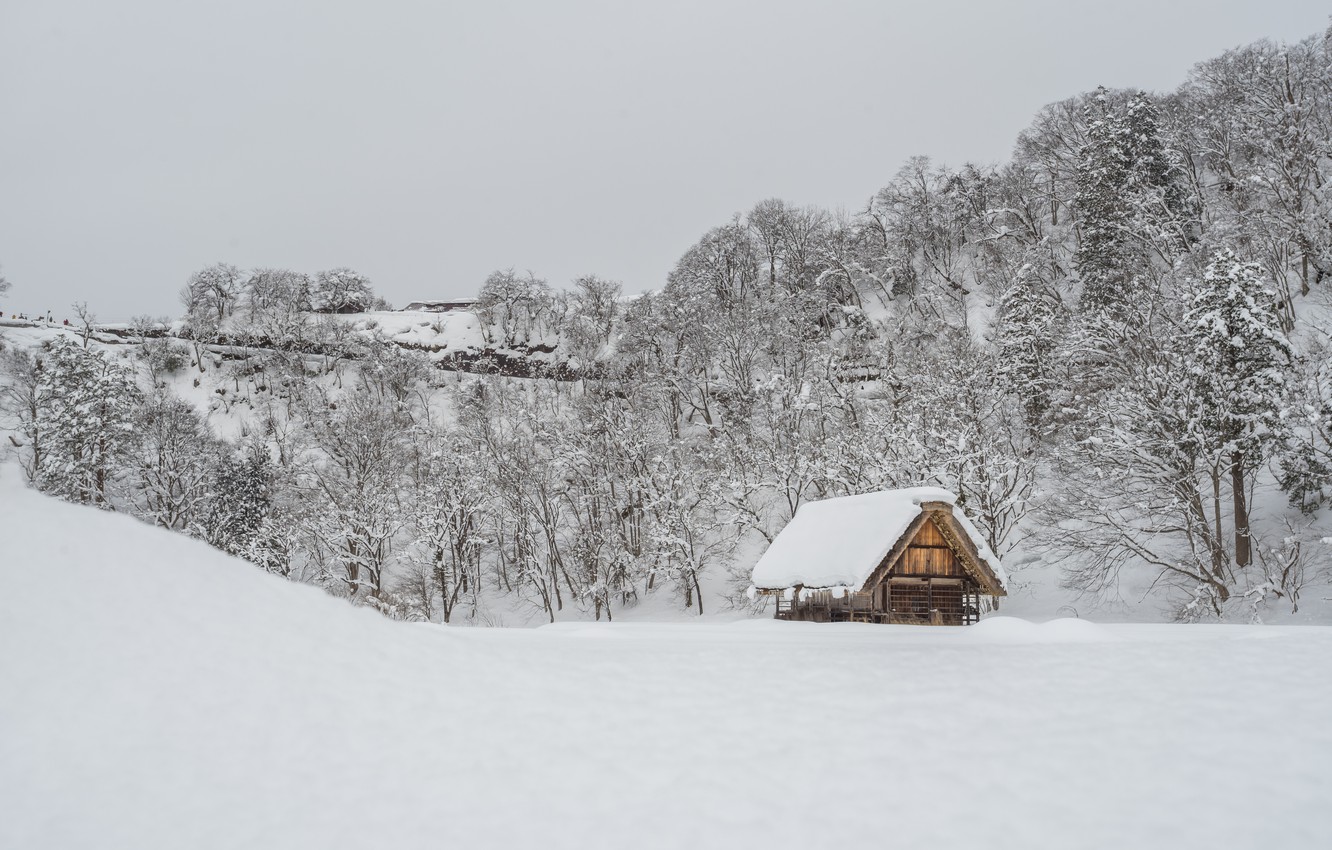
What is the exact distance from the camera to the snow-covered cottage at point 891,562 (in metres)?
22.1

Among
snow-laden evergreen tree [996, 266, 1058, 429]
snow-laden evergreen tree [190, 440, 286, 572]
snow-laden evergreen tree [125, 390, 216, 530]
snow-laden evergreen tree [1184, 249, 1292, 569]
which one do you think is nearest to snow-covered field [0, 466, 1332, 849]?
snow-laden evergreen tree [1184, 249, 1292, 569]

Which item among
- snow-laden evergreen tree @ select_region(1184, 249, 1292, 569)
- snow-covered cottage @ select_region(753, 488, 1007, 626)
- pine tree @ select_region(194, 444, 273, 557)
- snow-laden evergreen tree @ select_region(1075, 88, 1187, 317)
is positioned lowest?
snow-covered cottage @ select_region(753, 488, 1007, 626)

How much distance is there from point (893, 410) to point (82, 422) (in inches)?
1533

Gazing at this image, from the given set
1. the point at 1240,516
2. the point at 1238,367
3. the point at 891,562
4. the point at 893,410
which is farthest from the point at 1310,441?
the point at 891,562

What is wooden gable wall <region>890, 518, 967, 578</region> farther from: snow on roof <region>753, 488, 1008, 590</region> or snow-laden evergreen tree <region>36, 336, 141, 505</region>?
snow-laden evergreen tree <region>36, 336, 141, 505</region>

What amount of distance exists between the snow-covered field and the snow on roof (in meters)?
17.2

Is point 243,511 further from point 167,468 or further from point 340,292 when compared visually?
point 340,292

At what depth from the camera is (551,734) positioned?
3.88m

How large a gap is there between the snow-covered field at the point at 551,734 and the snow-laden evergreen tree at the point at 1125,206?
3717cm

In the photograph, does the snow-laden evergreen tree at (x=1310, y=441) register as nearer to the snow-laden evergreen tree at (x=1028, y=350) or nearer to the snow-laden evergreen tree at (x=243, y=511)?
the snow-laden evergreen tree at (x=1028, y=350)

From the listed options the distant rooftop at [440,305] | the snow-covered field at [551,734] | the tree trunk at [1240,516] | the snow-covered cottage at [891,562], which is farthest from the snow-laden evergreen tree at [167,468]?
the distant rooftop at [440,305]

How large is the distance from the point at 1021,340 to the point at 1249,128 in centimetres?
2148

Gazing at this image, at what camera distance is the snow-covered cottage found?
2208 centimetres

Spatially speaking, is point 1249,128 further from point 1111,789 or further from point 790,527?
point 1111,789
